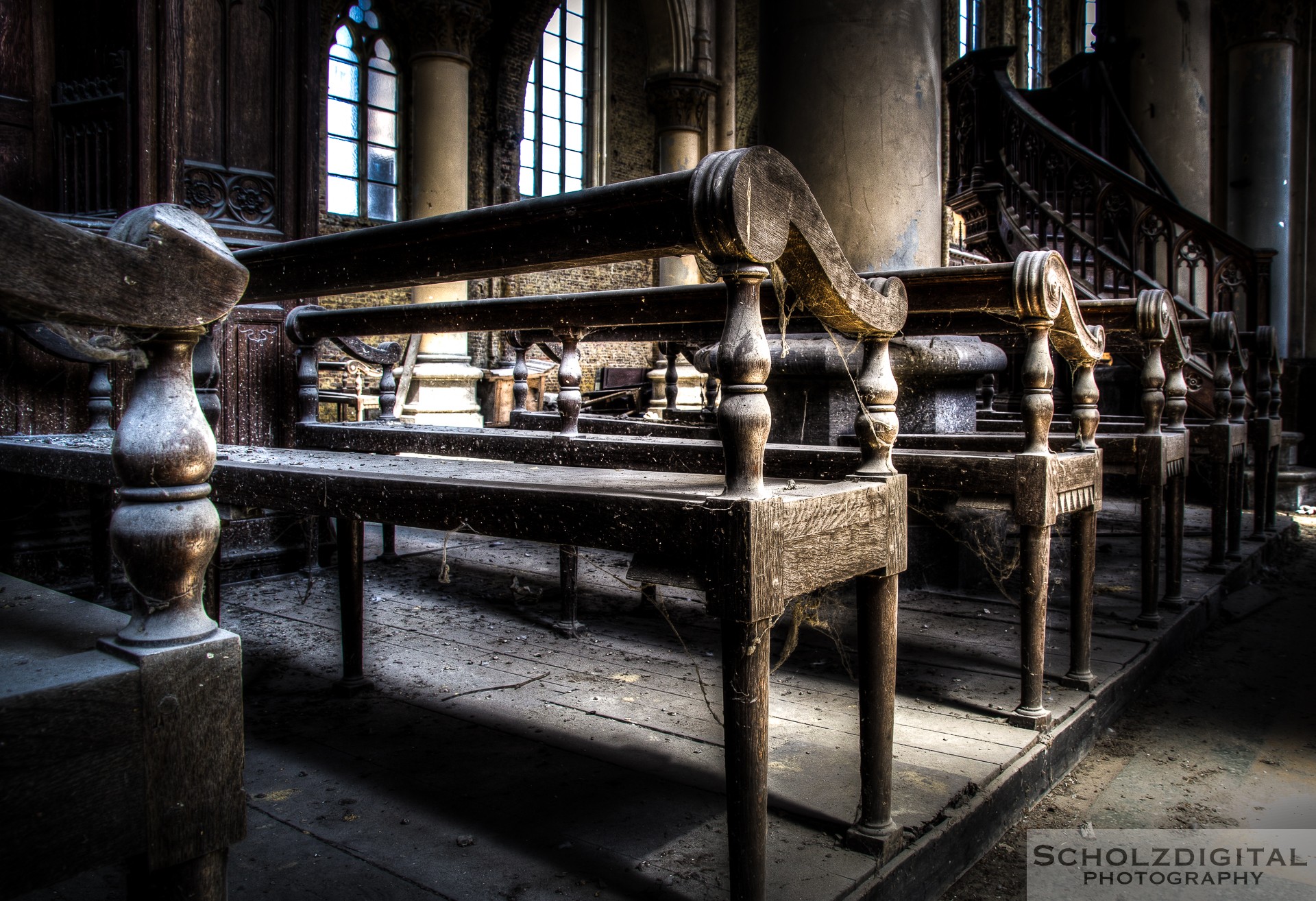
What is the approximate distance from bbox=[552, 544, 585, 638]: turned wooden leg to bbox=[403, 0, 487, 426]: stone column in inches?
255

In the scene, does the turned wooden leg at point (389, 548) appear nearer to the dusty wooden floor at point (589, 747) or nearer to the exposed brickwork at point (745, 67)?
the dusty wooden floor at point (589, 747)

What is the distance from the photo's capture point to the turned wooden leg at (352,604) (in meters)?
2.24

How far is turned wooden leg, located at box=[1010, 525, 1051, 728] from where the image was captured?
6.61ft

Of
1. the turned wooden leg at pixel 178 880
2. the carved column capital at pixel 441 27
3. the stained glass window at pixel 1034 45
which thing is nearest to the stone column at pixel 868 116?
the turned wooden leg at pixel 178 880

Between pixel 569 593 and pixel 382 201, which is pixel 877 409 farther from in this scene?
pixel 382 201

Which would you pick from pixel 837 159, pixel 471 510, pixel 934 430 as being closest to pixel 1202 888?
pixel 471 510

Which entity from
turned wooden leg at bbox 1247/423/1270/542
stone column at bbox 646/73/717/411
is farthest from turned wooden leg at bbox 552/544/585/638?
stone column at bbox 646/73/717/411

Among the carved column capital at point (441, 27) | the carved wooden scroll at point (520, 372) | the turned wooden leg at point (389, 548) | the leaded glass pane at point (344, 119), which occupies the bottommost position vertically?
the turned wooden leg at point (389, 548)

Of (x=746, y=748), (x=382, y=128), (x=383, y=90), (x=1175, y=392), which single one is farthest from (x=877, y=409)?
(x=383, y=90)

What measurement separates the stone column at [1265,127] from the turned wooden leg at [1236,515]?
17.7 ft

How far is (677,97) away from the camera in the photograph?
12297 millimetres

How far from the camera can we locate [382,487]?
1515 millimetres

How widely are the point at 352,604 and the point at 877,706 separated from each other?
143 cm

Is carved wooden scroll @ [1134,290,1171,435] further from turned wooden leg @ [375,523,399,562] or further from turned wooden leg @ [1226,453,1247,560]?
turned wooden leg @ [375,523,399,562]
